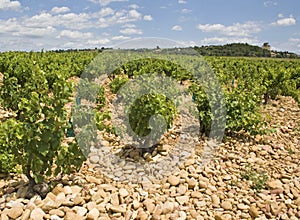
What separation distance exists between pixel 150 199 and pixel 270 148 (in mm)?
3275

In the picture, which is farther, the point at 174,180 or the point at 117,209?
the point at 174,180

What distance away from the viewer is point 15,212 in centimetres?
361

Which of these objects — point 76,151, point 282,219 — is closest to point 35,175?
point 76,151

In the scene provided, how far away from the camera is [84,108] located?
5520mm

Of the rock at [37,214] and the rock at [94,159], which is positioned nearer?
the rock at [37,214]

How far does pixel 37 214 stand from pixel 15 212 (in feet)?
0.97

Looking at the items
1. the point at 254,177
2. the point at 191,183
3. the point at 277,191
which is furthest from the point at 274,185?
the point at 191,183

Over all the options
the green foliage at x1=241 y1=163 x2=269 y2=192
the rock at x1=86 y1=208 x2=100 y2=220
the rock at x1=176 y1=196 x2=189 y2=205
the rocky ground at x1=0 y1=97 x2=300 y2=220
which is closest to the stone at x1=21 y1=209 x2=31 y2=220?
the rocky ground at x1=0 y1=97 x2=300 y2=220

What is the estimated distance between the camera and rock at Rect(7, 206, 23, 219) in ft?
11.8

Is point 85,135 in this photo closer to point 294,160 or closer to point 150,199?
point 150,199

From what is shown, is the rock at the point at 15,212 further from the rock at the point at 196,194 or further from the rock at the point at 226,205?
the rock at the point at 226,205

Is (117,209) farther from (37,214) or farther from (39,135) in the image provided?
(39,135)

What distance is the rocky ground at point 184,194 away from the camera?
376 centimetres

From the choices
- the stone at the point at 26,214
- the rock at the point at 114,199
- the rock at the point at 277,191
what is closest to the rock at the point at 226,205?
the rock at the point at 277,191
